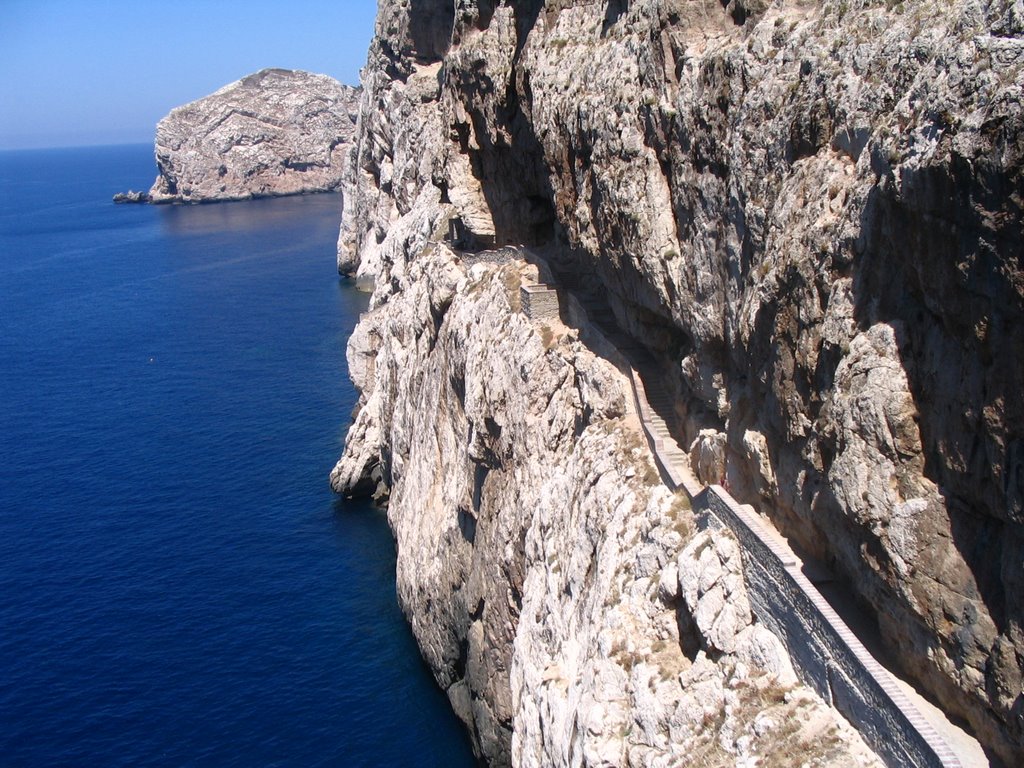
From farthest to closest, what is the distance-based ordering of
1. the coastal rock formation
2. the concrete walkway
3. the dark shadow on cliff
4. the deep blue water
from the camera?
the deep blue water → the concrete walkway → the coastal rock formation → the dark shadow on cliff

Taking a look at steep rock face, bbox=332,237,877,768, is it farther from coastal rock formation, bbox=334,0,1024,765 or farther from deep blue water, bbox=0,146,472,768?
deep blue water, bbox=0,146,472,768

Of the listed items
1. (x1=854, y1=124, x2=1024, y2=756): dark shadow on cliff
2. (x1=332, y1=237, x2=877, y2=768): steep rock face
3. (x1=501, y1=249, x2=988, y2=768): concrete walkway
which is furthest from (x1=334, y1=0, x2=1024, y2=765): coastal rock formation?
(x1=501, y1=249, x2=988, y2=768): concrete walkway

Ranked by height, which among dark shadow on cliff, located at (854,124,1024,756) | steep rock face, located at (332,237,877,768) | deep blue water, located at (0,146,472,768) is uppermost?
dark shadow on cliff, located at (854,124,1024,756)

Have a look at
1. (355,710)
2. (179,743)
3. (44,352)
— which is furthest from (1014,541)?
(44,352)

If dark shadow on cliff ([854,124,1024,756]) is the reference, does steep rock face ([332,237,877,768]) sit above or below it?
below

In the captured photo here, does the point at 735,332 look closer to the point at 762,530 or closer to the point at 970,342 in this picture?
the point at 762,530

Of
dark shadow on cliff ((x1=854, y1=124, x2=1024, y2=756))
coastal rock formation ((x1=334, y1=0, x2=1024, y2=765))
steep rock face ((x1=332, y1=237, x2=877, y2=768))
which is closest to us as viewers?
dark shadow on cliff ((x1=854, y1=124, x2=1024, y2=756))

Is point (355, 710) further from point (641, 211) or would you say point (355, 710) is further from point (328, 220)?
point (328, 220)

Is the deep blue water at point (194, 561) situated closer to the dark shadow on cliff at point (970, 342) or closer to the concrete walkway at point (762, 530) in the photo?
the concrete walkway at point (762, 530)
